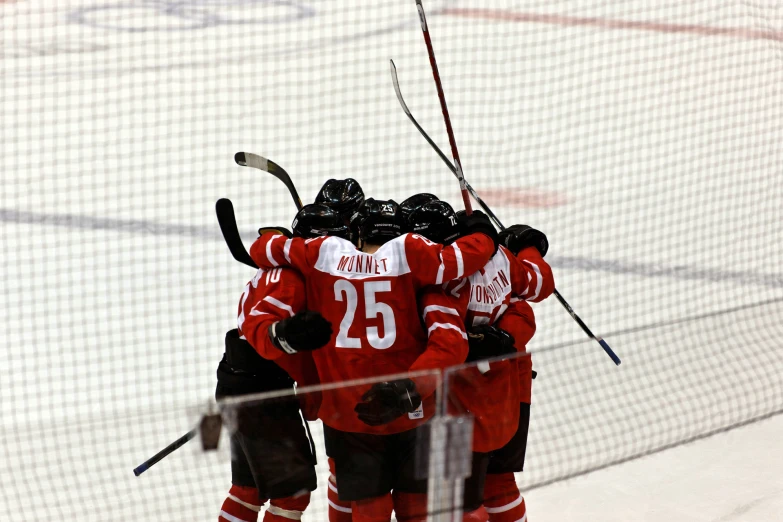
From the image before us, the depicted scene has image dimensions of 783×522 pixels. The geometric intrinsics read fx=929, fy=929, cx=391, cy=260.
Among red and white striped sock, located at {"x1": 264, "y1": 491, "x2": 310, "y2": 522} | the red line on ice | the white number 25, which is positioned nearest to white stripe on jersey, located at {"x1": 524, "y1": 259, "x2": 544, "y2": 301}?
the white number 25

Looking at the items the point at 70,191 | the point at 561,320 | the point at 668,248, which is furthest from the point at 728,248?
the point at 70,191

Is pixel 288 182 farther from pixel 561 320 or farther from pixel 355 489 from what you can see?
pixel 561 320

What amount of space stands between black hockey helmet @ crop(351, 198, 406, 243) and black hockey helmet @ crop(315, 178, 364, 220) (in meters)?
0.41

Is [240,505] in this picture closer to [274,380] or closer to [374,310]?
[274,380]

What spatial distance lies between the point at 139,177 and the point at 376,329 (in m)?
4.51

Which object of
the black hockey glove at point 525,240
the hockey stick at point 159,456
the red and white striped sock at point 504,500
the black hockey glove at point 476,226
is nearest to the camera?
the black hockey glove at point 476,226

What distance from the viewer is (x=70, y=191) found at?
657cm

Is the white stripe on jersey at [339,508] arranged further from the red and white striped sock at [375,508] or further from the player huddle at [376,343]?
the red and white striped sock at [375,508]

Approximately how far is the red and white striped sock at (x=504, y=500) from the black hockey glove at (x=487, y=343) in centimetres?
47

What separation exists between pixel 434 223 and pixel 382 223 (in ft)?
0.62

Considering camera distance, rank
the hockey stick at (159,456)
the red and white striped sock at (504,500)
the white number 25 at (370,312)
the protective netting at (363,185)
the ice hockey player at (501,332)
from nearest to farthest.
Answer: the ice hockey player at (501,332) → the white number 25 at (370,312) → the hockey stick at (159,456) → the red and white striped sock at (504,500) → the protective netting at (363,185)

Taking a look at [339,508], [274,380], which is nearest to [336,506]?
[339,508]

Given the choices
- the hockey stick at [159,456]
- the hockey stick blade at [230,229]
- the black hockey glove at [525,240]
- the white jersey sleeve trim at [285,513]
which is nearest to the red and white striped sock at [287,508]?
the white jersey sleeve trim at [285,513]

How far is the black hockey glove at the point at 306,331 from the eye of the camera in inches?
96.3
